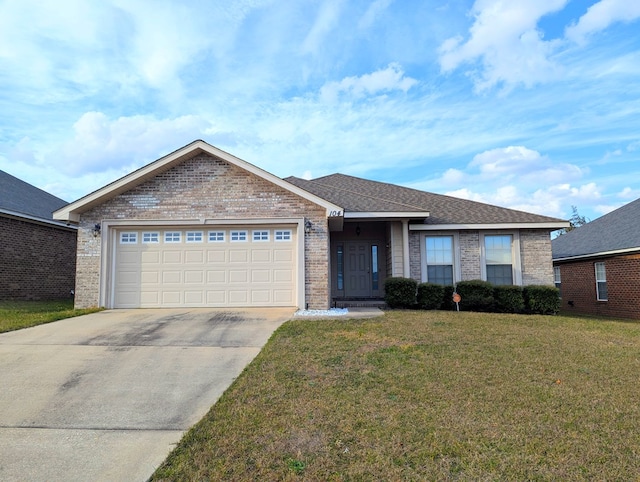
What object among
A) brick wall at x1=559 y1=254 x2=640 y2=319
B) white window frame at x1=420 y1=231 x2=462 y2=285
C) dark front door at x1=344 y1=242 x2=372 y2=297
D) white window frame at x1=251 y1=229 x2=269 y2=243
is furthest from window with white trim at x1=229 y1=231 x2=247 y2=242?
brick wall at x1=559 y1=254 x2=640 y2=319

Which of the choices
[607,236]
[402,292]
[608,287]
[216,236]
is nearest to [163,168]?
[216,236]

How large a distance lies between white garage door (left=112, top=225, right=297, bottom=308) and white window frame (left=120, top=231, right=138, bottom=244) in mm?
26

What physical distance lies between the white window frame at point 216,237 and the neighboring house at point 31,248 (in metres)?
7.65

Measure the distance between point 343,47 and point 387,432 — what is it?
1056 centimetres

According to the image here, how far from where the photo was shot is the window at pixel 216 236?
1221cm

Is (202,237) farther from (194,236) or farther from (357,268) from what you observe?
(357,268)

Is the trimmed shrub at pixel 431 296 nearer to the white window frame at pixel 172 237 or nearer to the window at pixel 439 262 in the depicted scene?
the window at pixel 439 262

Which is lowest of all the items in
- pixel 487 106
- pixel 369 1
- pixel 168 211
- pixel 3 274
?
pixel 3 274

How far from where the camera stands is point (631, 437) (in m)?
3.89

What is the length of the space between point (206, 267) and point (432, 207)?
313 inches

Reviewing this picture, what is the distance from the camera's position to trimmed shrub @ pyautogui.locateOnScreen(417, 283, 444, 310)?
12641 millimetres

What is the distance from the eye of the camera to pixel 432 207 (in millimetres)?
15320

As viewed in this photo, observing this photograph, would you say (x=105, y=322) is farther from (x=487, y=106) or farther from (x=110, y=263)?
(x=487, y=106)

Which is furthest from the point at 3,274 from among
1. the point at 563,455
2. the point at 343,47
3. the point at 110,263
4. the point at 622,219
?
the point at 622,219
